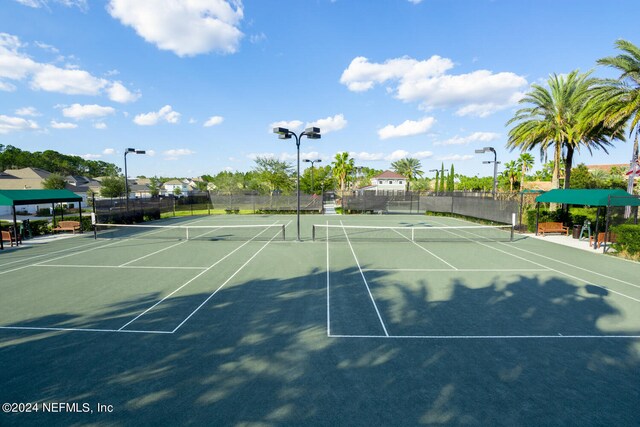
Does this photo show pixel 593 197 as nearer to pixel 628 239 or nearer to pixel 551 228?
pixel 628 239

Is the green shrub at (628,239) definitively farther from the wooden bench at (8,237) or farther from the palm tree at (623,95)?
the wooden bench at (8,237)

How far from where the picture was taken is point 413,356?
6230mm

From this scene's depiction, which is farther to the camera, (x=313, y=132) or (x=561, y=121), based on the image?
(x=561, y=121)

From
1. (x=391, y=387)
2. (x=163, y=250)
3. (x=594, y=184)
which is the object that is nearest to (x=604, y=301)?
(x=391, y=387)

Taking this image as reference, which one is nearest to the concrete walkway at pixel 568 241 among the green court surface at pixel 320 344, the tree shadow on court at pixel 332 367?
the green court surface at pixel 320 344

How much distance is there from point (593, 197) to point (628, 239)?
12.9 feet

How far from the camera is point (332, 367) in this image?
19.2 ft

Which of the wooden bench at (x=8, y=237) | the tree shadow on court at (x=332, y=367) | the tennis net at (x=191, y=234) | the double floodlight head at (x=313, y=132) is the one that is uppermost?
the double floodlight head at (x=313, y=132)

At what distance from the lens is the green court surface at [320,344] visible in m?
4.80

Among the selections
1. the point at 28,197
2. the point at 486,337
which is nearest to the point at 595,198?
the point at 486,337

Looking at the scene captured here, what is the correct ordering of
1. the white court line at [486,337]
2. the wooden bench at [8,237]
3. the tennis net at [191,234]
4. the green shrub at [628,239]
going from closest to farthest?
the white court line at [486,337]
the green shrub at [628,239]
the wooden bench at [8,237]
the tennis net at [191,234]

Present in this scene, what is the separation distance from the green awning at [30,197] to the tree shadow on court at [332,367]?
53.3ft

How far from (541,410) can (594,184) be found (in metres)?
49.2

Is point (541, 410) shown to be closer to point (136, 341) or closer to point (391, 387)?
point (391, 387)
